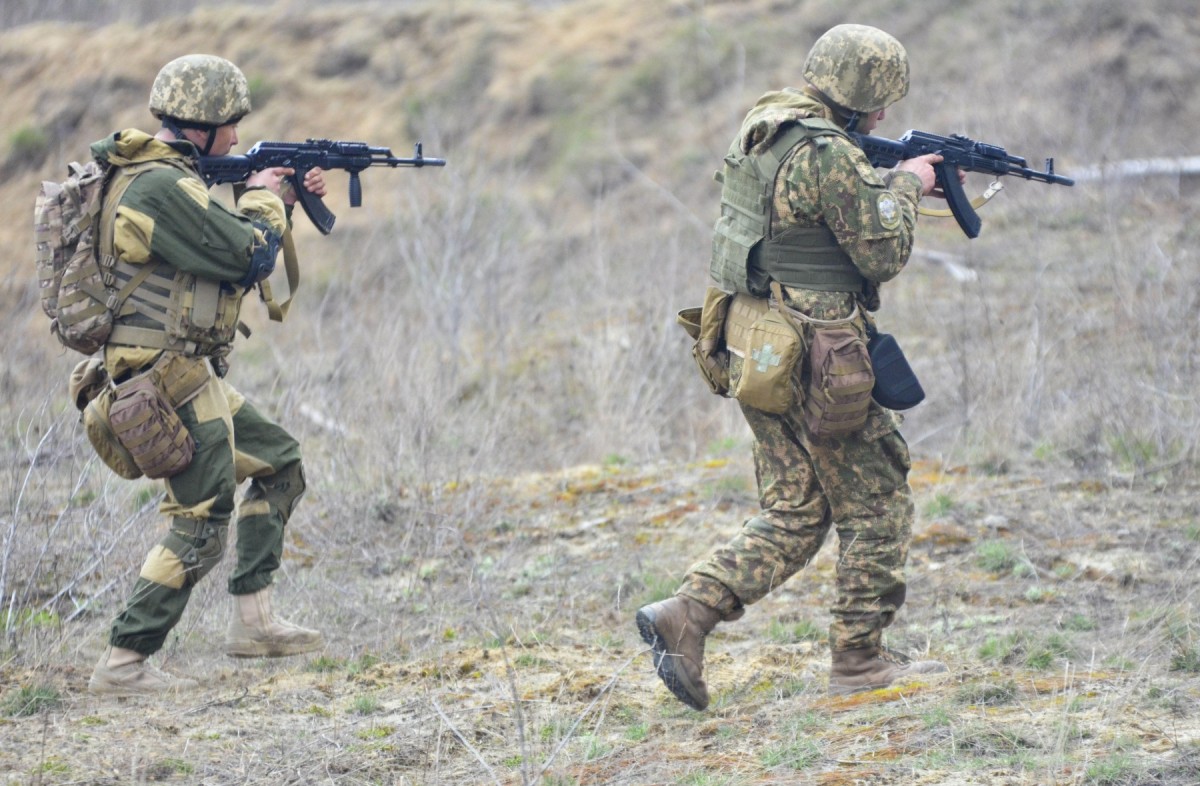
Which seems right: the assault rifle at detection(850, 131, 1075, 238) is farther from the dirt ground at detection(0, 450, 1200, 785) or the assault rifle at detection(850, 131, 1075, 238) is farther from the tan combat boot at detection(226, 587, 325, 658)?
the tan combat boot at detection(226, 587, 325, 658)

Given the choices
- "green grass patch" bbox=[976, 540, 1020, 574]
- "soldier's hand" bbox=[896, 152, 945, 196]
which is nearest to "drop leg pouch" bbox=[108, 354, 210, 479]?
"soldier's hand" bbox=[896, 152, 945, 196]

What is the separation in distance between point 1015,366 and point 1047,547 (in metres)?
2.13

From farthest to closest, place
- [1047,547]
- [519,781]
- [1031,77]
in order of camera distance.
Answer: [1031,77], [1047,547], [519,781]

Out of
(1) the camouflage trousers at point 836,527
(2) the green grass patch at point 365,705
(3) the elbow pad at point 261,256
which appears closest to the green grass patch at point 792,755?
(1) the camouflage trousers at point 836,527

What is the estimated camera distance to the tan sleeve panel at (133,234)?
13.4ft

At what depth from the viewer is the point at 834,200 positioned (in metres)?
3.91

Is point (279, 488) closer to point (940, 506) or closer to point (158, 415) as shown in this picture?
point (158, 415)

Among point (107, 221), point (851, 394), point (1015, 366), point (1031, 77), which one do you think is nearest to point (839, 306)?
point (851, 394)

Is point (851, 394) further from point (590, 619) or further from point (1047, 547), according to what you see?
point (1047, 547)

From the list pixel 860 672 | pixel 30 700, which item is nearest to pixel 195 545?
pixel 30 700

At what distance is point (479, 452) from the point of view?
6.83 m

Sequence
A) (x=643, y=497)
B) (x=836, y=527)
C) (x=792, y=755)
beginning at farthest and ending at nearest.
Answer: (x=643, y=497) → (x=836, y=527) → (x=792, y=755)

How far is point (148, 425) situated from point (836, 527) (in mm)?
2170

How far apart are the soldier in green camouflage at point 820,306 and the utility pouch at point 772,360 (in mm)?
Result: 44
